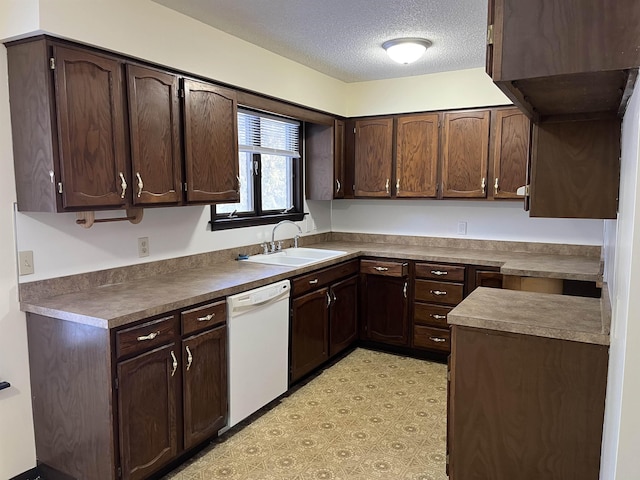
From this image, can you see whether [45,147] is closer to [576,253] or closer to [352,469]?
[352,469]

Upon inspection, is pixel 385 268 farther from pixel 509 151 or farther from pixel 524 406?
pixel 524 406

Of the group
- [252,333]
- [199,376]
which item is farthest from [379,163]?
[199,376]

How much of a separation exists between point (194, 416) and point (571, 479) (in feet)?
5.86

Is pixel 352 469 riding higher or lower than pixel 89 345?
lower

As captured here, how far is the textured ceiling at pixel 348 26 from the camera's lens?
8.43 ft

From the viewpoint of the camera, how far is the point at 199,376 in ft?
8.25

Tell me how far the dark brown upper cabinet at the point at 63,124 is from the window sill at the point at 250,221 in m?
1.17

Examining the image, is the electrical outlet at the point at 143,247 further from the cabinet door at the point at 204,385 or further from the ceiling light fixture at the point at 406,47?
the ceiling light fixture at the point at 406,47

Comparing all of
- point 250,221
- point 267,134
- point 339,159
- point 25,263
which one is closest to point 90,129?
point 25,263

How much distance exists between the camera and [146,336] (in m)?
2.20

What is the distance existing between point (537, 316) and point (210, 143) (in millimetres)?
2066

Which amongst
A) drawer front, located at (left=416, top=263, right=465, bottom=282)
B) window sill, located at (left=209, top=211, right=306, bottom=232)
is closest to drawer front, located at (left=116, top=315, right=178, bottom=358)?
window sill, located at (left=209, top=211, right=306, bottom=232)

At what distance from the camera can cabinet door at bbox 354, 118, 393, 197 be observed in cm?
435

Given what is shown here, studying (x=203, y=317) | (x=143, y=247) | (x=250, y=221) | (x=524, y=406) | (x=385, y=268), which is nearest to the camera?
(x=524, y=406)
